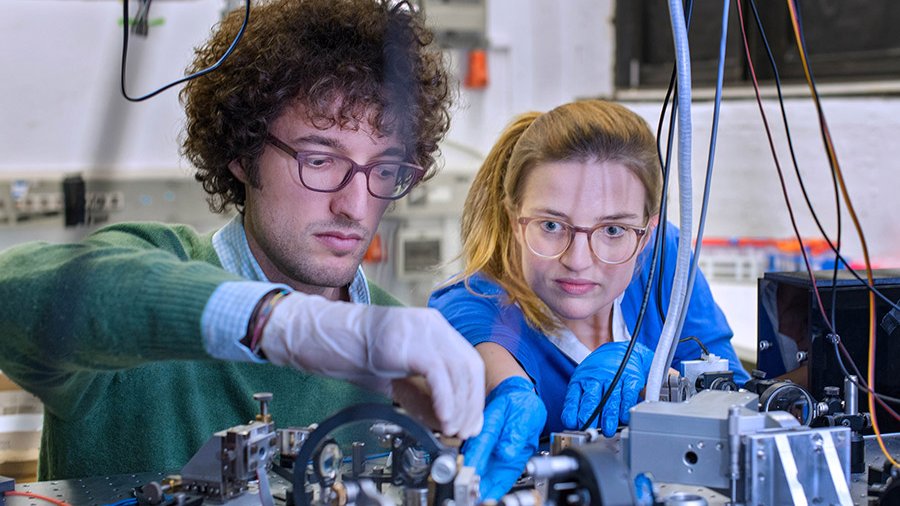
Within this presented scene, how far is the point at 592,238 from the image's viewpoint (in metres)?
1.36

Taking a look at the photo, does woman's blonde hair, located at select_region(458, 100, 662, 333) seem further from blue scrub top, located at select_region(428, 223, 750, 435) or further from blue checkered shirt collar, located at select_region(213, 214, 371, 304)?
blue checkered shirt collar, located at select_region(213, 214, 371, 304)

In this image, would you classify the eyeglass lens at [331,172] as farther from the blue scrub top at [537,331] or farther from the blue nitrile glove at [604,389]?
the blue nitrile glove at [604,389]

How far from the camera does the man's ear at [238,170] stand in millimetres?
1542

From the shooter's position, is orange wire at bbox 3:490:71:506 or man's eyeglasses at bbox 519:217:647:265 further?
man's eyeglasses at bbox 519:217:647:265

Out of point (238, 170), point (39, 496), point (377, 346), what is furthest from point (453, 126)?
point (377, 346)

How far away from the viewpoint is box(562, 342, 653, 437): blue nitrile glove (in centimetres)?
118

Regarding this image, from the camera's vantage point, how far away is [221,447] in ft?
3.00

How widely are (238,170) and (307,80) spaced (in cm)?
21

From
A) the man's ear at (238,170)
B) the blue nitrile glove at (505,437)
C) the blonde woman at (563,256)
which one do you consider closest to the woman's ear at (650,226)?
the blonde woman at (563,256)

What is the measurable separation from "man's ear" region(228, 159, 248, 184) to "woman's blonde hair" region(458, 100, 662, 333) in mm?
400

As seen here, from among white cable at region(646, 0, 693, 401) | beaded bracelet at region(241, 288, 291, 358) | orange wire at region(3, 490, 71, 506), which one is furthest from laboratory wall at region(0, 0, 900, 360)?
beaded bracelet at region(241, 288, 291, 358)

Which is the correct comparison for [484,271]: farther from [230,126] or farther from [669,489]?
[669,489]

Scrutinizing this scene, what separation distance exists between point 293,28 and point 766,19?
1.81 meters

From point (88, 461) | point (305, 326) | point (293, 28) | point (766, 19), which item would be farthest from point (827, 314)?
point (766, 19)
